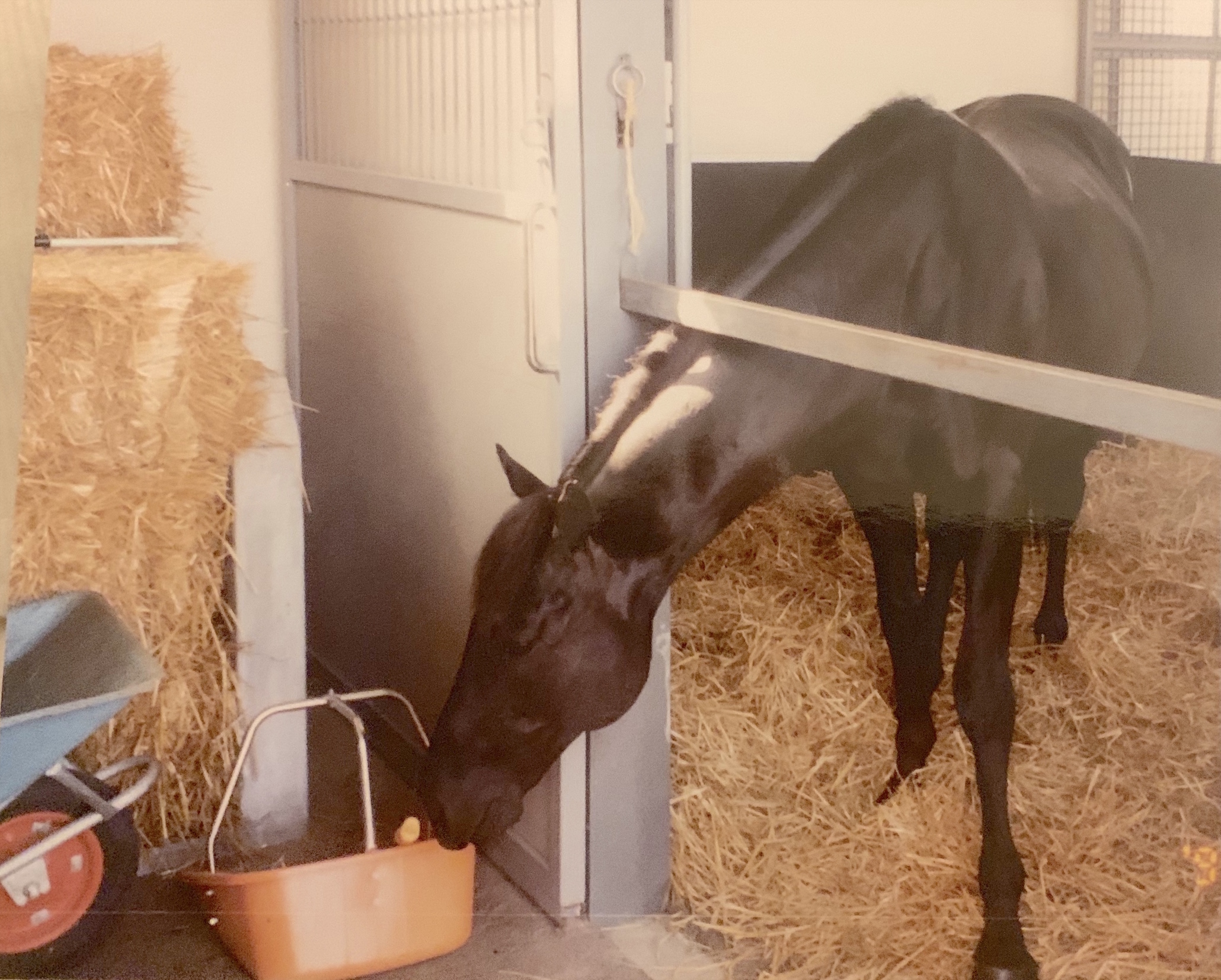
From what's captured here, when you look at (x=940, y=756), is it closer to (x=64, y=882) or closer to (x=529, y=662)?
(x=529, y=662)

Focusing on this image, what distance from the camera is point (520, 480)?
4.49 ft

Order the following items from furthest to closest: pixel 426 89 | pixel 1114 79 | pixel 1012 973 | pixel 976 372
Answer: pixel 426 89 < pixel 1012 973 < pixel 1114 79 < pixel 976 372

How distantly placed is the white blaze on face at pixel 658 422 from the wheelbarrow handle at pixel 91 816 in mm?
632

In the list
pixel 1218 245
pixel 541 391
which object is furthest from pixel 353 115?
pixel 1218 245

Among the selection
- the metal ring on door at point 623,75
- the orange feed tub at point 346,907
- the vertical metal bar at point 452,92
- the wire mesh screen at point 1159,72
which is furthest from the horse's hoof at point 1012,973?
the vertical metal bar at point 452,92

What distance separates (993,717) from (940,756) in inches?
4.2

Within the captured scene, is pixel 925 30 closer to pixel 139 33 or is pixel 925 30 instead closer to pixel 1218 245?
pixel 1218 245

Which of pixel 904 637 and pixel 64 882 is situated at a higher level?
pixel 904 637

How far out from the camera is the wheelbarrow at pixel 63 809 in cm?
140

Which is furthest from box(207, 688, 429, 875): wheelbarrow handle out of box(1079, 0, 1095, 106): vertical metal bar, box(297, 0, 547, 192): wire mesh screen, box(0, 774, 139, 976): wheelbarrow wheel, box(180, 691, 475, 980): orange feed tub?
box(1079, 0, 1095, 106): vertical metal bar

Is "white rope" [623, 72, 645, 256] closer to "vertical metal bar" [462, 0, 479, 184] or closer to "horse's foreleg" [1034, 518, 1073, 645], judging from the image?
"vertical metal bar" [462, 0, 479, 184]

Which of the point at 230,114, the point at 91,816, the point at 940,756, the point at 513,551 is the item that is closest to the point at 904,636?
the point at 940,756

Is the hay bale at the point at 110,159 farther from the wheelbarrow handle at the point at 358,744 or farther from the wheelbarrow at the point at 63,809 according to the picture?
the wheelbarrow handle at the point at 358,744

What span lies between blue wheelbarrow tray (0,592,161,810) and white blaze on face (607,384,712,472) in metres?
0.54
